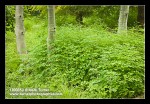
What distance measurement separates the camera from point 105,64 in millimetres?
6289

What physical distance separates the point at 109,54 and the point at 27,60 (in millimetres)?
2279

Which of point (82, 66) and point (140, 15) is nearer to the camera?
point (82, 66)

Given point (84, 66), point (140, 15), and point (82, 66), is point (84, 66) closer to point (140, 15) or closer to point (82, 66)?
Answer: point (82, 66)

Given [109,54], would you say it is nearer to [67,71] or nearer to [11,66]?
[67,71]

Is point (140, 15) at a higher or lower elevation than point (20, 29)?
higher

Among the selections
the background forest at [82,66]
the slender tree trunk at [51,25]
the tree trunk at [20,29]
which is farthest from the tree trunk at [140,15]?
the slender tree trunk at [51,25]

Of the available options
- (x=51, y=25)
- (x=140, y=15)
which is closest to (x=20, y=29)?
(x=51, y=25)

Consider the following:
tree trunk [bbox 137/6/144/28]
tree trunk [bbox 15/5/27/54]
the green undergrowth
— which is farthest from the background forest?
tree trunk [bbox 137/6/144/28]

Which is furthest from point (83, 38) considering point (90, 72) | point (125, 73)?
point (125, 73)

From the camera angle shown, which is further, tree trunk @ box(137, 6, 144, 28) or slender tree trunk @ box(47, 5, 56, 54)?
tree trunk @ box(137, 6, 144, 28)

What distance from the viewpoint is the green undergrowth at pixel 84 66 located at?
6.04 meters

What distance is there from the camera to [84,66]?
21.7ft

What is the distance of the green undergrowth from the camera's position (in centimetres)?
604

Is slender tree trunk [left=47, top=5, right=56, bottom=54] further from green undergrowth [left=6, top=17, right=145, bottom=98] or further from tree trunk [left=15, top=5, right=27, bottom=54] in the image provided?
tree trunk [left=15, top=5, right=27, bottom=54]
